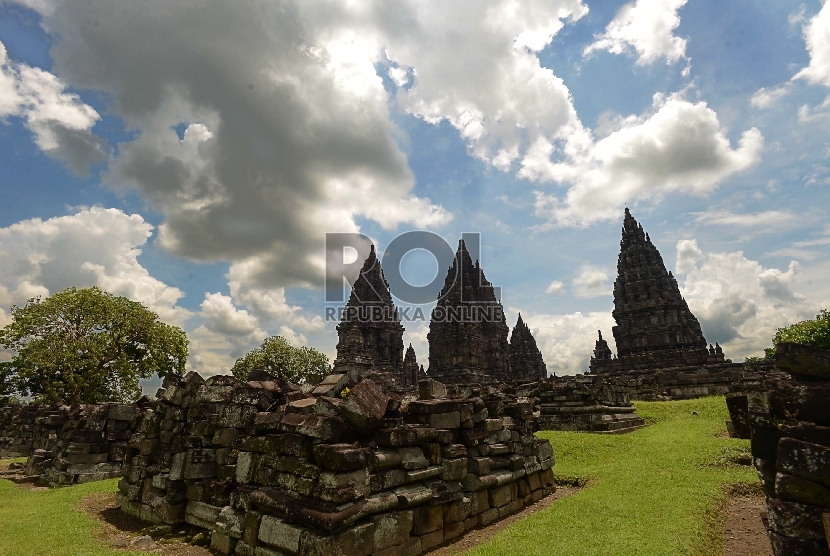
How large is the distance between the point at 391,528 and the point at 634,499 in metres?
4.46

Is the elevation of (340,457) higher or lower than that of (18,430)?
higher

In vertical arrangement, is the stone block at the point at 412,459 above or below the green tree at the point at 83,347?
below

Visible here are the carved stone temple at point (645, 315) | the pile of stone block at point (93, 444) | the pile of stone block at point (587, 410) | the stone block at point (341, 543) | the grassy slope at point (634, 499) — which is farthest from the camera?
the carved stone temple at point (645, 315)

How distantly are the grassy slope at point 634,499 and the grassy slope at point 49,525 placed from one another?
6.01 meters

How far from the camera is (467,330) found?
41.5m

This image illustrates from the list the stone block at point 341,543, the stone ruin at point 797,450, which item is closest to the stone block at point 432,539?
the stone block at point 341,543

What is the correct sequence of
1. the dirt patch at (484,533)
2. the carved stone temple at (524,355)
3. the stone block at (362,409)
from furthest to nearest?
the carved stone temple at (524,355) < the dirt patch at (484,533) < the stone block at (362,409)

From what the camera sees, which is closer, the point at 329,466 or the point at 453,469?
the point at 329,466

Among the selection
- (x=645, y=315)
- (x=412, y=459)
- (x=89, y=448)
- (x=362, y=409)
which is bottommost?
(x=89, y=448)

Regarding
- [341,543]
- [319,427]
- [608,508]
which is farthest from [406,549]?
[608,508]

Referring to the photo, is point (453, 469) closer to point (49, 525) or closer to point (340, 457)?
point (340, 457)

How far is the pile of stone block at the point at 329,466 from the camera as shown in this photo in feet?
15.8

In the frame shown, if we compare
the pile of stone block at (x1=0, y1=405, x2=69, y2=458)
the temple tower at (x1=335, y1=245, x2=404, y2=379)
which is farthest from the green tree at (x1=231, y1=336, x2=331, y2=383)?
the pile of stone block at (x1=0, y1=405, x2=69, y2=458)

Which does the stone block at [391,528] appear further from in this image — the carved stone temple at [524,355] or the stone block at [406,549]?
the carved stone temple at [524,355]
